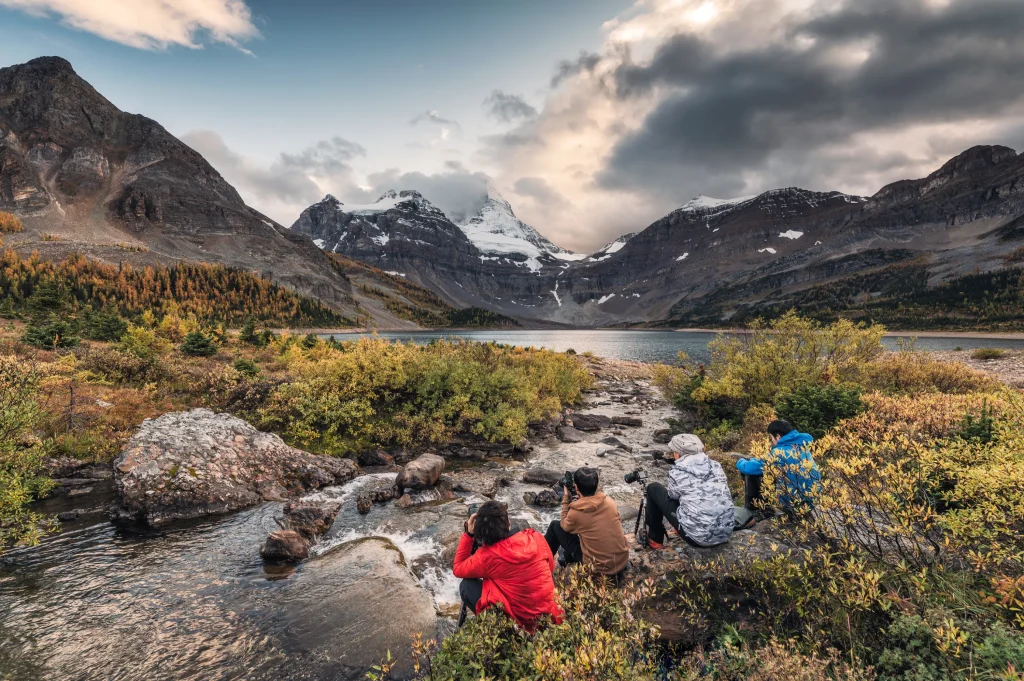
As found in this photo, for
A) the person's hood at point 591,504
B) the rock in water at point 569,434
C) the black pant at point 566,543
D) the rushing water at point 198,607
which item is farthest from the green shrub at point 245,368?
the person's hood at point 591,504

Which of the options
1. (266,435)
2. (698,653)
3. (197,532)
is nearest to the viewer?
(698,653)

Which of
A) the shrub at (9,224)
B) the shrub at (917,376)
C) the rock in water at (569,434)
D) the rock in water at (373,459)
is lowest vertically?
the rock in water at (569,434)

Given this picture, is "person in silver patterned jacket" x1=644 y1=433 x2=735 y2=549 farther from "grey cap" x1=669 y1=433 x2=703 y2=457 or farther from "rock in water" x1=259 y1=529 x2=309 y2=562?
"rock in water" x1=259 y1=529 x2=309 y2=562

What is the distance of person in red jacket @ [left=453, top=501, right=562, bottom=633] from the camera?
5703 millimetres

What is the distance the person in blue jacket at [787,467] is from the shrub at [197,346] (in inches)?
1266

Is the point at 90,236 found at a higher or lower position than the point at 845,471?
higher

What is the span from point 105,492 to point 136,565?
209 inches

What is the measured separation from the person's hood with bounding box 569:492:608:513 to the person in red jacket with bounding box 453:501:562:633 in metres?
1.58

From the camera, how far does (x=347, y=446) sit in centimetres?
1784

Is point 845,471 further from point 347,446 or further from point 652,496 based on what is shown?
point 347,446

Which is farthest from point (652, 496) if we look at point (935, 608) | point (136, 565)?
point (136, 565)

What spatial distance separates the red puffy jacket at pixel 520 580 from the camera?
5703 millimetres

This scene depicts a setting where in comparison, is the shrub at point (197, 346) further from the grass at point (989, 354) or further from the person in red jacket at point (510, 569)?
the grass at point (989, 354)

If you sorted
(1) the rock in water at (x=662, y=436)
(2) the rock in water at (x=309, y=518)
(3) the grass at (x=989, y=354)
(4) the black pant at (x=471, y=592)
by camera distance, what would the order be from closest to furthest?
1. (4) the black pant at (x=471, y=592)
2. (2) the rock in water at (x=309, y=518)
3. (1) the rock in water at (x=662, y=436)
4. (3) the grass at (x=989, y=354)
